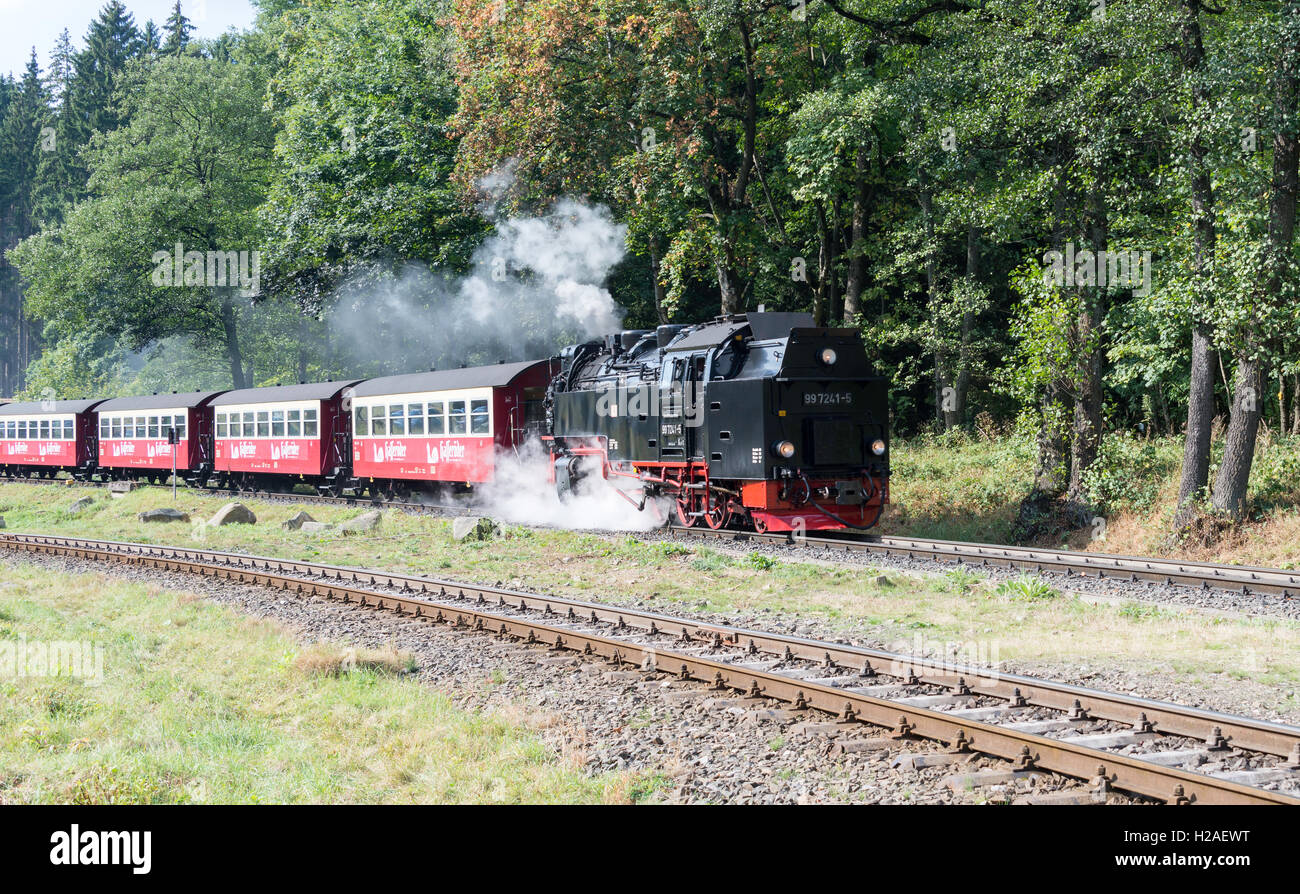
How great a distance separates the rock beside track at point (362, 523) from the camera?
20953mm

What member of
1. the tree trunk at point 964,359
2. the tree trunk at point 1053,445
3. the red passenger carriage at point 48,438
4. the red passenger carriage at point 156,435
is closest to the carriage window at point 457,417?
the tree trunk at point 964,359

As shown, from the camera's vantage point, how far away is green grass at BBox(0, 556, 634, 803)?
608 cm

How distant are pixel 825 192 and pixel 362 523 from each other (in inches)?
492

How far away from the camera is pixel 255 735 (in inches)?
290

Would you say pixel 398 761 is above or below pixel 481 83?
below

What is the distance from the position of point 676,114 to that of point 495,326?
1177 centimetres

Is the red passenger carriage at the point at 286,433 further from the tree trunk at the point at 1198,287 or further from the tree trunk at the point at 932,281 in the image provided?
the tree trunk at the point at 1198,287

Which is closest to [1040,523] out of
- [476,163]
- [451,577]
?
[451,577]

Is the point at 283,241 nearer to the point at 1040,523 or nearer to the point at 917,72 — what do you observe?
the point at 917,72

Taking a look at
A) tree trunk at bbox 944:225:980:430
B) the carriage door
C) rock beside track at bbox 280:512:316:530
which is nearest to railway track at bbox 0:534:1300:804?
the carriage door

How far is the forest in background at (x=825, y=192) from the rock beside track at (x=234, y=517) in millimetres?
10482

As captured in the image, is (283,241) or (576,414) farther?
(283,241)

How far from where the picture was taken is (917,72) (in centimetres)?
2108

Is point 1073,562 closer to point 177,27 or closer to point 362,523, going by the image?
point 362,523
